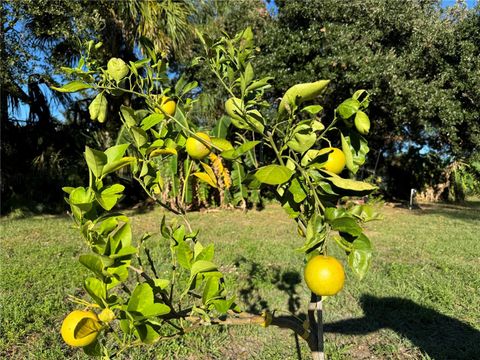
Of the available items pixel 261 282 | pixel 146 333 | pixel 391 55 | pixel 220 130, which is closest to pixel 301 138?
pixel 146 333

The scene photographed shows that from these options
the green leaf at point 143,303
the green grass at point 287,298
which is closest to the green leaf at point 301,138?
the green leaf at point 143,303

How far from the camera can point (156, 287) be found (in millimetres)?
704

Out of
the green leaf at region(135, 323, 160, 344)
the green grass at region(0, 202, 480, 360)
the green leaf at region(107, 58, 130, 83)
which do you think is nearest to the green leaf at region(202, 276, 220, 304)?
the green leaf at region(135, 323, 160, 344)

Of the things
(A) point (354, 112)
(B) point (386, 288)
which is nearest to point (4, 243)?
(B) point (386, 288)

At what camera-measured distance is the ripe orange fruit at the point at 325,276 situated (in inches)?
24.7

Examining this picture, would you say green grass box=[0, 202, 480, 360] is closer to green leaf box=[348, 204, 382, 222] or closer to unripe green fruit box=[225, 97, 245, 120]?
green leaf box=[348, 204, 382, 222]

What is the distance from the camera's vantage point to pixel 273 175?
1.86 ft

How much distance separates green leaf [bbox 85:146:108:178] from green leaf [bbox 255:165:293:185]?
25 centimetres

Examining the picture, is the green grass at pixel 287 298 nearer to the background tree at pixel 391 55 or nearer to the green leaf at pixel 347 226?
the green leaf at pixel 347 226

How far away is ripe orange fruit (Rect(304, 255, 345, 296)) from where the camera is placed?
2.06ft

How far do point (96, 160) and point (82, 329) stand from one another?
27cm

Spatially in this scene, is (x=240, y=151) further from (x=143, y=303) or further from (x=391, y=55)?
(x=391, y=55)

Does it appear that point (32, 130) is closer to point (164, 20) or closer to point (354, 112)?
point (164, 20)

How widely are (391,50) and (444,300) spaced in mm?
5537
